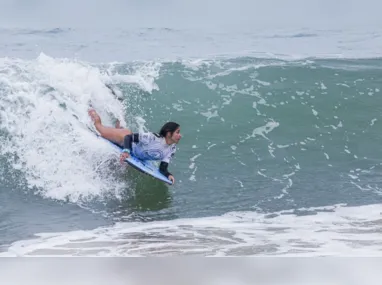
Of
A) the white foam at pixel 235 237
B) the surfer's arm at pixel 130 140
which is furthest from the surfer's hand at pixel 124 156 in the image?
the white foam at pixel 235 237

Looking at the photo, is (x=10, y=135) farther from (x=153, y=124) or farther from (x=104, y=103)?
(x=153, y=124)

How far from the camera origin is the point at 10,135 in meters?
4.45

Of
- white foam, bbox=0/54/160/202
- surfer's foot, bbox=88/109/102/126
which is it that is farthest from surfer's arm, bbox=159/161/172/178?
surfer's foot, bbox=88/109/102/126

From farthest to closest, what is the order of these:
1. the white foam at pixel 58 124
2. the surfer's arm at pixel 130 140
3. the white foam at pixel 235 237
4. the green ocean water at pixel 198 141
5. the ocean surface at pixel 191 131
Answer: the white foam at pixel 58 124, the surfer's arm at pixel 130 140, the green ocean water at pixel 198 141, the ocean surface at pixel 191 131, the white foam at pixel 235 237

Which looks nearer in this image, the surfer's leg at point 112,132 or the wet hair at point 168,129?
the wet hair at point 168,129

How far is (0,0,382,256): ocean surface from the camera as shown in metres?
3.11

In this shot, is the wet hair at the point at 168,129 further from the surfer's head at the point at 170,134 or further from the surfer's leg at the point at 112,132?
the surfer's leg at the point at 112,132

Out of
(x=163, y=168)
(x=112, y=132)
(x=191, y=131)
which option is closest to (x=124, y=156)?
(x=163, y=168)

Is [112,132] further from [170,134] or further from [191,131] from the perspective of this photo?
[191,131]

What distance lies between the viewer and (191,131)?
16.1ft

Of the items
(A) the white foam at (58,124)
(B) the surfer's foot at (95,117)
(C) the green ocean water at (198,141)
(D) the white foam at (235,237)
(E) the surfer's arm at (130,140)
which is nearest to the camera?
(D) the white foam at (235,237)

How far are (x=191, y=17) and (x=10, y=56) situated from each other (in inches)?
54.9

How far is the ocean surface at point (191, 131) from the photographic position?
122 inches

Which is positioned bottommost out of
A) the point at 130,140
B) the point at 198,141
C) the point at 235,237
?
the point at 235,237
